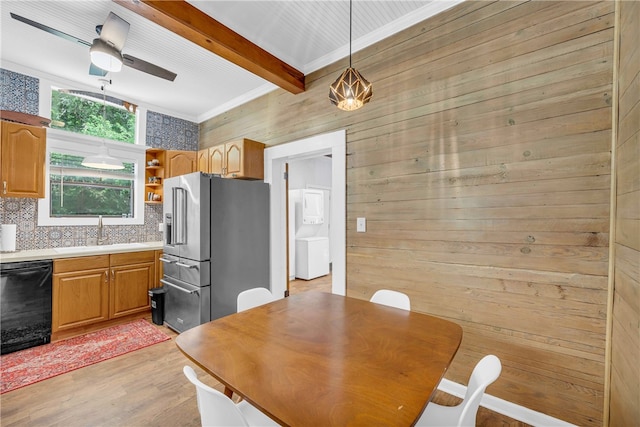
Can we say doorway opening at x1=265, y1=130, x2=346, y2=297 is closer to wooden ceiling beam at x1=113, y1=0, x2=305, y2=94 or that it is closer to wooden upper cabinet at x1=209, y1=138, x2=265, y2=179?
wooden upper cabinet at x1=209, y1=138, x2=265, y2=179

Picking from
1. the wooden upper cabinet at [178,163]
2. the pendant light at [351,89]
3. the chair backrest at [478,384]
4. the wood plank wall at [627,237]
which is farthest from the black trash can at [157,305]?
the wood plank wall at [627,237]

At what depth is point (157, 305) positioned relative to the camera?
3.26 metres

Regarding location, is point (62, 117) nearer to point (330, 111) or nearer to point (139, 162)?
point (139, 162)

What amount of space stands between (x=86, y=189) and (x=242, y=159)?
6.97ft

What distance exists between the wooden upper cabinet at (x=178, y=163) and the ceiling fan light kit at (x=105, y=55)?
1.69 m

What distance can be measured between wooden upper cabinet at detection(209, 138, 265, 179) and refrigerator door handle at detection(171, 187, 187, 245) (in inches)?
28.3

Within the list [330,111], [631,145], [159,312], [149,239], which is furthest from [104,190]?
[631,145]

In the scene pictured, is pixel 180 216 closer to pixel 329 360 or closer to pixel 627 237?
pixel 329 360

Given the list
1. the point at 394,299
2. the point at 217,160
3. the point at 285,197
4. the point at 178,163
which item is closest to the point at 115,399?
the point at 394,299

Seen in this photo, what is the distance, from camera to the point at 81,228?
3473mm

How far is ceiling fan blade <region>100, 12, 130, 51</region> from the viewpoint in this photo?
2.21 metres

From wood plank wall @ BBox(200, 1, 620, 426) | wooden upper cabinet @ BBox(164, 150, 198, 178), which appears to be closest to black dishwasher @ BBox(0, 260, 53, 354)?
wooden upper cabinet @ BBox(164, 150, 198, 178)

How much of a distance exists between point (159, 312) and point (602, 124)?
429 cm

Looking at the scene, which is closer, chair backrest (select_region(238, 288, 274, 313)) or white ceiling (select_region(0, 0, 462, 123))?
chair backrest (select_region(238, 288, 274, 313))
